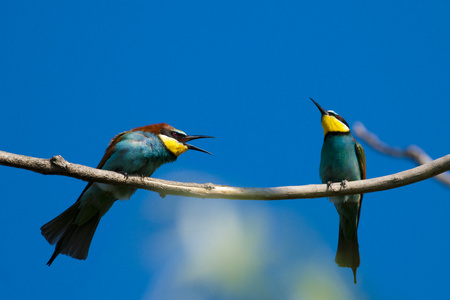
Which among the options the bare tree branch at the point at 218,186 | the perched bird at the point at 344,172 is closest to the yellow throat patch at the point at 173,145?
the bare tree branch at the point at 218,186

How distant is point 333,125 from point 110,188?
2075mm

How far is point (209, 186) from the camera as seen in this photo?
314cm

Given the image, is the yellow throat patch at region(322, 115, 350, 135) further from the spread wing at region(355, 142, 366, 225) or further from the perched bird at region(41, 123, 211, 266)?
the perched bird at region(41, 123, 211, 266)

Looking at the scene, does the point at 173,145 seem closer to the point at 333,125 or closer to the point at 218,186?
the point at 218,186

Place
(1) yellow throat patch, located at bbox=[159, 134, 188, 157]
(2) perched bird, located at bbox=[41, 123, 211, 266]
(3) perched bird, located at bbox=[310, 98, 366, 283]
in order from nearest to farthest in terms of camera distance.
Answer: (2) perched bird, located at bbox=[41, 123, 211, 266]
(1) yellow throat patch, located at bbox=[159, 134, 188, 157]
(3) perched bird, located at bbox=[310, 98, 366, 283]

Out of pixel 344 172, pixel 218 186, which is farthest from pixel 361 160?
pixel 218 186

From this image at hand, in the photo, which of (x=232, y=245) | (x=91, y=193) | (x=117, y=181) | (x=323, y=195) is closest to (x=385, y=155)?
(x=323, y=195)

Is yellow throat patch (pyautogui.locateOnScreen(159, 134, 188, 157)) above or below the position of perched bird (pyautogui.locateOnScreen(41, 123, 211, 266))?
above

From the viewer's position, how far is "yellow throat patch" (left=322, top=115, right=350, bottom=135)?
465 centimetres

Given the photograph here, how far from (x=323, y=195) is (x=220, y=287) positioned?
117cm

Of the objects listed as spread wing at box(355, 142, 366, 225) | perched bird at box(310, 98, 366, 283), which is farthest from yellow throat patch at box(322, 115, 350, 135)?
spread wing at box(355, 142, 366, 225)

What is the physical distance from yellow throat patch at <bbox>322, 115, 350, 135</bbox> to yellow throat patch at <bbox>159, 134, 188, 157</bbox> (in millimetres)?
1407

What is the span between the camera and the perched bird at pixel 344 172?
4.33 metres

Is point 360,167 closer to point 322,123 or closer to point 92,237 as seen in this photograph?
point 322,123
